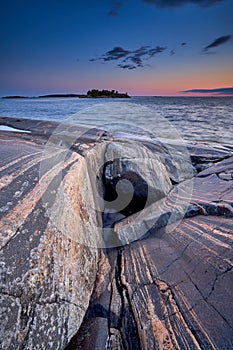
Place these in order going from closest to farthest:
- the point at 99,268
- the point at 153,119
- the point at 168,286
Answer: the point at 168,286 < the point at 99,268 < the point at 153,119

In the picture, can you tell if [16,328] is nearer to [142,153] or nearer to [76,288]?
[76,288]

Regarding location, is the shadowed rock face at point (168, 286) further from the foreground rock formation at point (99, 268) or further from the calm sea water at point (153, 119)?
the calm sea water at point (153, 119)

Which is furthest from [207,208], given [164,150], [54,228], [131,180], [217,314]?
[164,150]

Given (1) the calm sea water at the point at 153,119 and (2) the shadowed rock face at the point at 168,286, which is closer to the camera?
(2) the shadowed rock face at the point at 168,286

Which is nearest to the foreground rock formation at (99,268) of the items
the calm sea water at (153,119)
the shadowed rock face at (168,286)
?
the shadowed rock face at (168,286)

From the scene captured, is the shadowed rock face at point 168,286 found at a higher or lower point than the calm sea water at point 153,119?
higher

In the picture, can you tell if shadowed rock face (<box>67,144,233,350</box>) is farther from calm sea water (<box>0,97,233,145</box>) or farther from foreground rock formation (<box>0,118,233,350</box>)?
calm sea water (<box>0,97,233,145</box>)

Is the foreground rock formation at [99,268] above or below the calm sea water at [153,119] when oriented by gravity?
above

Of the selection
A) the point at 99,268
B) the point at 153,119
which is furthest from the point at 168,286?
the point at 153,119

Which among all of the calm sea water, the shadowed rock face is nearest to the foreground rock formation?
the shadowed rock face

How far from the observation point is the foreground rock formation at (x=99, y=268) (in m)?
1.41

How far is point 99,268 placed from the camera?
2279 millimetres

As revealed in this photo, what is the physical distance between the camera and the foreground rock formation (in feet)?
4.64

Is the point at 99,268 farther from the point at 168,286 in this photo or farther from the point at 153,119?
the point at 153,119
